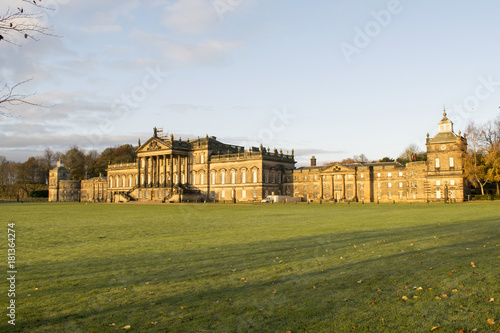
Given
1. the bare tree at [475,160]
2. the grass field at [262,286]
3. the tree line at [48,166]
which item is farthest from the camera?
the tree line at [48,166]

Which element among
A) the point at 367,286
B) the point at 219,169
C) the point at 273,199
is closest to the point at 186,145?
the point at 219,169

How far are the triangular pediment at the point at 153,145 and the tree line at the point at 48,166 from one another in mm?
29481

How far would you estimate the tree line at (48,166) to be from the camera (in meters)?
125

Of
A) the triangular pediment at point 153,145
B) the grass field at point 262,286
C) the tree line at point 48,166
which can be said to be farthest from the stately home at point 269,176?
the grass field at point 262,286

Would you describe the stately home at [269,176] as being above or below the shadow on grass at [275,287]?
above

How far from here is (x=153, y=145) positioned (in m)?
94.3

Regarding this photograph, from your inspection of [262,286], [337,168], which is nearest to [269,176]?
[337,168]

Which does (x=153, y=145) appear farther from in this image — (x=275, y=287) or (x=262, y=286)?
(x=275, y=287)

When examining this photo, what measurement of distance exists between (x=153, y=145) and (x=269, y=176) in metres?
29.8

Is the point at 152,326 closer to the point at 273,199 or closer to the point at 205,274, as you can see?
the point at 205,274

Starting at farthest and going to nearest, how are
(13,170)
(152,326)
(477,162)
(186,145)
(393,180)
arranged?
(13,170) < (186,145) < (393,180) < (477,162) < (152,326)

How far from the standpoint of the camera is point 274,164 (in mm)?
83688

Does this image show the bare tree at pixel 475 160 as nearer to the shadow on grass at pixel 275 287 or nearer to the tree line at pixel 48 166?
the shadow on grass at pixel 275 287

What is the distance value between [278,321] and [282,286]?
197 centimetres
